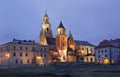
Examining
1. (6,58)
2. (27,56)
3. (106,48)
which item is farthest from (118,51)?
(6,58)

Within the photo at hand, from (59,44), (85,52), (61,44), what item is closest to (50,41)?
(59,44)

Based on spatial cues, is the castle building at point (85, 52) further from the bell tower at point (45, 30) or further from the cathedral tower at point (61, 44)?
the bell tower at point (45, 30)

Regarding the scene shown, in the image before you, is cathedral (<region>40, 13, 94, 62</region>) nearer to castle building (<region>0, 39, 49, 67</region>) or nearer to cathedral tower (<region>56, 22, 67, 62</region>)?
cathedral tower (<region>56, 22, 67, 62</region>)

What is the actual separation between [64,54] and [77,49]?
52.4 ft

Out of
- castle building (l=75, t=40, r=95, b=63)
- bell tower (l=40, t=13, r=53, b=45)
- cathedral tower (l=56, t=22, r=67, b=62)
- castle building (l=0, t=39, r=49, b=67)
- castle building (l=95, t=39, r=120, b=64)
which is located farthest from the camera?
bell tower (l=40, t=13, r=53, b=45)

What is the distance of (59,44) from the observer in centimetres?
13662

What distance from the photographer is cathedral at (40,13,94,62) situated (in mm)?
134413

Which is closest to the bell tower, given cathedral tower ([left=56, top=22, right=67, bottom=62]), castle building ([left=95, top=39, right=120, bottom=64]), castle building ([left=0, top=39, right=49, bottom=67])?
cathedral tower ([left=56, top=22, right=67, bottom=62])

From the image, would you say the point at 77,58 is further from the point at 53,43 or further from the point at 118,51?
the point at 118,51

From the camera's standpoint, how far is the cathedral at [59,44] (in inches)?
5292

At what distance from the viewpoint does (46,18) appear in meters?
152

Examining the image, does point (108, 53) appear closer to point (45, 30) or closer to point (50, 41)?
point (50, 41)

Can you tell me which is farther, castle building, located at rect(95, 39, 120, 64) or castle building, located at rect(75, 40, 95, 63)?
castle building, located at rect(75, 40, 95, 63)

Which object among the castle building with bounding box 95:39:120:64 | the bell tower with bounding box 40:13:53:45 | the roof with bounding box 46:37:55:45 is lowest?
the castle building with bounding box 95:39:120:64
